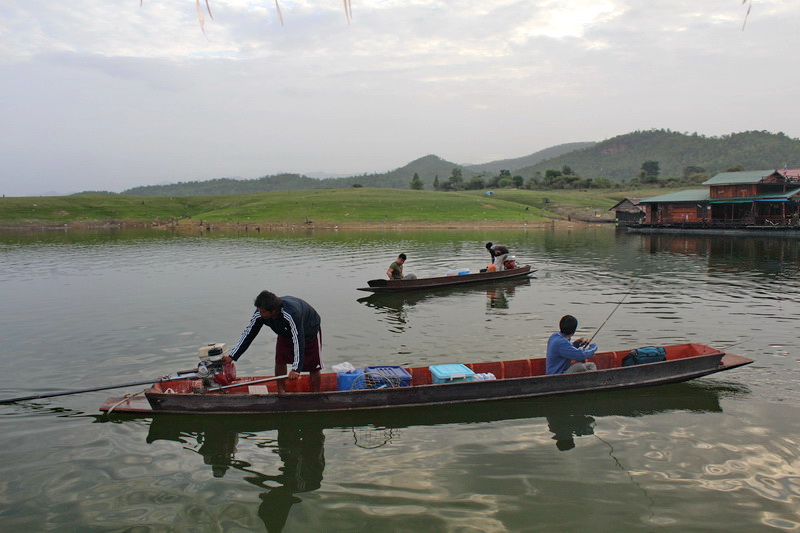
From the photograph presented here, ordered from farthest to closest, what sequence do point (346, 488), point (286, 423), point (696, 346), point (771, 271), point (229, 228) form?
1. point (229, 228)
2. point (771, 271)
3. point (696, 346)
4. point (286, 423)
5. point (346, 488)

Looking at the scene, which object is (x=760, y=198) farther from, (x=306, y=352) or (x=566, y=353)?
(x=306, y=352)

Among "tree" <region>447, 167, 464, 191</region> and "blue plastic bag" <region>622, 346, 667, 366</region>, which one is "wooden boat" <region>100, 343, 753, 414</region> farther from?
"tree" <region>447, 167, 464, 191</region>

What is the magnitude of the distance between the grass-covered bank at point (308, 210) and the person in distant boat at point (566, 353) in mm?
76378

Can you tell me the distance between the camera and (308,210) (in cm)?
9825

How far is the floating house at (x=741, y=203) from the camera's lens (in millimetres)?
66938

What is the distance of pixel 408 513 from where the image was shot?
26.5 ft

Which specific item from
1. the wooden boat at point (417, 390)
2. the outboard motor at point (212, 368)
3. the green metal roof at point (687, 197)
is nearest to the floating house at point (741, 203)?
the green metal roof at point (687, 197)

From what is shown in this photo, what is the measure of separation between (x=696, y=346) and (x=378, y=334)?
10.5m

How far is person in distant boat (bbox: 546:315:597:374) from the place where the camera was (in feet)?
39.8

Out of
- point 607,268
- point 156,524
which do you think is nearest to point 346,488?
point 156,524

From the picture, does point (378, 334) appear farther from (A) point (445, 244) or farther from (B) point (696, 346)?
(A) point (445, 244)

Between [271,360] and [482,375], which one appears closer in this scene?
[482,375]

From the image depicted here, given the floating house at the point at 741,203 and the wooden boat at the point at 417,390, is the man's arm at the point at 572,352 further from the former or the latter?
the floating house at the point at 741,203

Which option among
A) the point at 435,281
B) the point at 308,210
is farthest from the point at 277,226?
the point at 435,281
